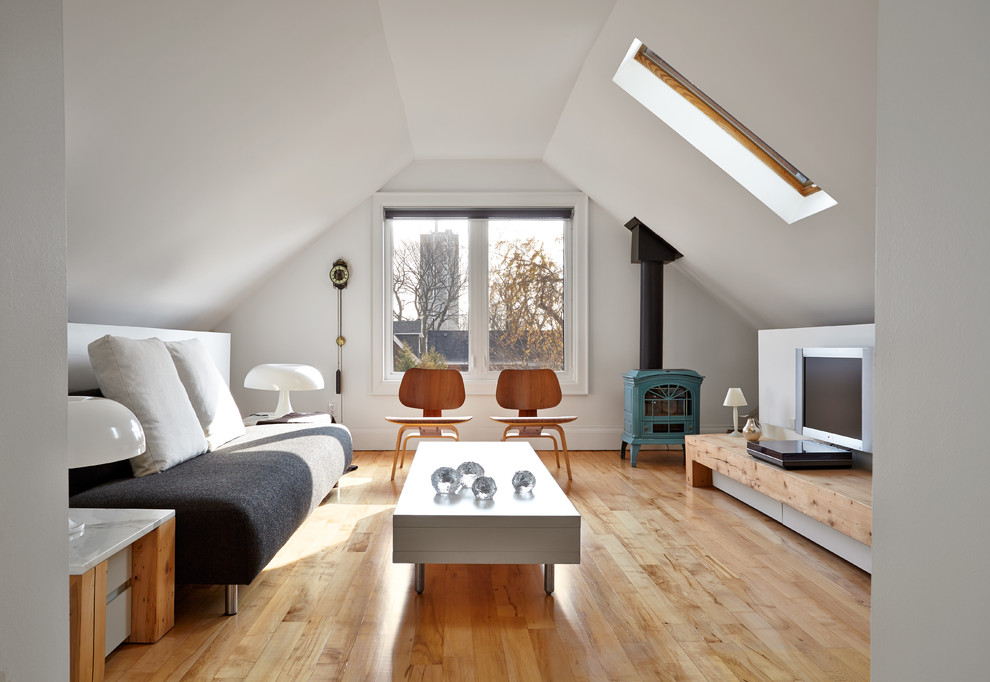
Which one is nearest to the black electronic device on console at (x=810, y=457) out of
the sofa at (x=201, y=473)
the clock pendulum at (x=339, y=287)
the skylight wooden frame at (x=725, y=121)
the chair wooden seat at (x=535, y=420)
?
the skylight wooden frame at (x=725, y=121)

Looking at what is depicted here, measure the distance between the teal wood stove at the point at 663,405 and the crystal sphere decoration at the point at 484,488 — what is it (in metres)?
2.71

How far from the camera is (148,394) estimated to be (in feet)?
8.43

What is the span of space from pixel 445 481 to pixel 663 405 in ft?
9.49

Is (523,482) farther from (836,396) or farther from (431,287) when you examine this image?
(431,287)

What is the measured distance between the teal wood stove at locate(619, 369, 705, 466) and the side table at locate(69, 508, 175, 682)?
3657 mm

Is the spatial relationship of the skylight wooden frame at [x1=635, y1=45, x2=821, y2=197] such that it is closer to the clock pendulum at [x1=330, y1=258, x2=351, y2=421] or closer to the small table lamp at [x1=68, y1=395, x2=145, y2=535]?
the small table lamp at [x1=68, y1=395, x2=145, y2=535]

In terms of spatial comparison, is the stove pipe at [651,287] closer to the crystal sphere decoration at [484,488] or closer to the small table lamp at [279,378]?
the small table lamp at [279,378]

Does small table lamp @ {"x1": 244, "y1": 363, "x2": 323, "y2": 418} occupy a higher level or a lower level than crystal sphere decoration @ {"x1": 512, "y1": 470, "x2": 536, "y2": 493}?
higher

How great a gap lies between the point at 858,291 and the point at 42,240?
3.61 meters

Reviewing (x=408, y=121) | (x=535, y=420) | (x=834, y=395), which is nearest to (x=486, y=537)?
(x=834, y=395)

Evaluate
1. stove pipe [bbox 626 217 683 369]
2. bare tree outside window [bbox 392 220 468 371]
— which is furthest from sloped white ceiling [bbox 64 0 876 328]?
bare tree outside window [bbox 392 220 468 371]

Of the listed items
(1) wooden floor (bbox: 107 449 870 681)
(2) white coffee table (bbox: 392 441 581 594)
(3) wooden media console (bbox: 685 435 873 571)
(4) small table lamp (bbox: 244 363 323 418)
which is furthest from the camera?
(4) small table lamp (bbox: 244 363 323 418)

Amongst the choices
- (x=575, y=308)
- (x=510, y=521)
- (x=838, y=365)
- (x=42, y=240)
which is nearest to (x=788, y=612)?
(x=510, y=521)

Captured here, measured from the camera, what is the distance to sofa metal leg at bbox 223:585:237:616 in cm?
215
